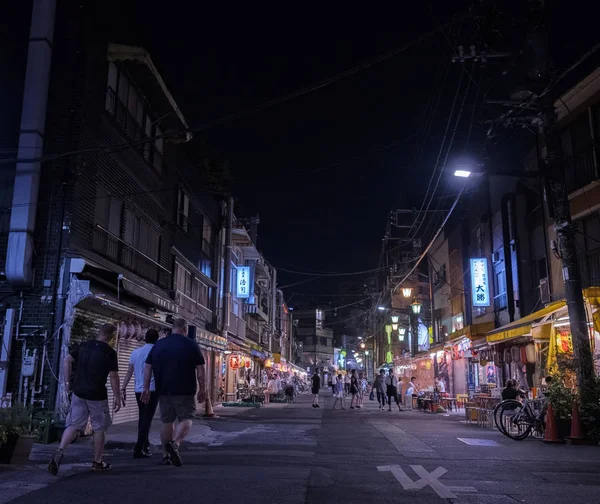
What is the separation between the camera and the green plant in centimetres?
731

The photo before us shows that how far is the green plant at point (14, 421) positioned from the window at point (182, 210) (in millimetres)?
15781

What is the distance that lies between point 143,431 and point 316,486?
11.1 ft

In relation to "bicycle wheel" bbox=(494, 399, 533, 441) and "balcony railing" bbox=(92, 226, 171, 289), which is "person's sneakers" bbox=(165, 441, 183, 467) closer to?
"bicycle wheel" bbox=(494, 399, 533, 441)

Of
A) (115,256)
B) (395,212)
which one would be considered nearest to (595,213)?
(115,256)

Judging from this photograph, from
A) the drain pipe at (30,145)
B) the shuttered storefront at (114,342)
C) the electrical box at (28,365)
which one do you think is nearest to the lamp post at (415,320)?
the shuttered storefront at (114,342)

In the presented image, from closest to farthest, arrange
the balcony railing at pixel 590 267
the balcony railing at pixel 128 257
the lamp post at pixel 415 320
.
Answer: the balcony railing at pixel 128 257, the balcony railing at pixel 590 267, the lamp post at pixel 415 320

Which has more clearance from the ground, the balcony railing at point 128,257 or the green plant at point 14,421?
the balcony railing at point 128,257

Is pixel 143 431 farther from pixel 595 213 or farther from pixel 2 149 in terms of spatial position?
pixel 595 213

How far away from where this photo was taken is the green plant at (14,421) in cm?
731

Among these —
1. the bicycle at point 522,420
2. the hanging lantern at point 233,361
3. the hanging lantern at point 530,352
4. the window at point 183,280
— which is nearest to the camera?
the bicycle at point 522,420

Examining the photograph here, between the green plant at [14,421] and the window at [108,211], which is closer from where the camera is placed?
the green plant at [14,421]

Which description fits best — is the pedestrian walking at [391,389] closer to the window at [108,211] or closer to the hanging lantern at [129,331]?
the hanging lantern at [129,331]

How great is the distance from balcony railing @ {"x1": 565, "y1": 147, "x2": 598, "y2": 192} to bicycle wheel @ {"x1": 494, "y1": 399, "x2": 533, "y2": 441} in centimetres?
743

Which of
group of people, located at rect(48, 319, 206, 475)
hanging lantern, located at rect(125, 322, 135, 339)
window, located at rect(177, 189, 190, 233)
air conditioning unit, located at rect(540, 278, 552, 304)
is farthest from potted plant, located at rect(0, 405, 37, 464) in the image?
air conditioning unit, located at rect(540, 278, 552, 304)
